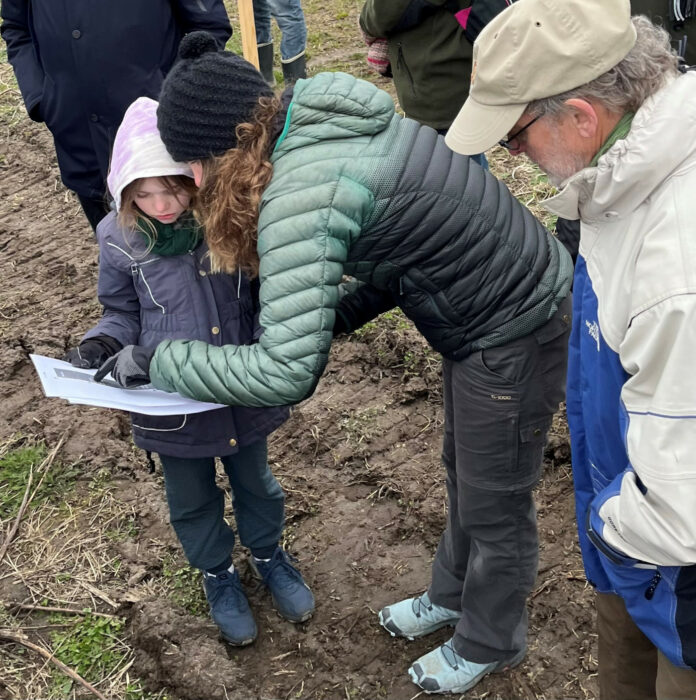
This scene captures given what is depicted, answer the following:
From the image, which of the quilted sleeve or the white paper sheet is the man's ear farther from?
the white paper sheet

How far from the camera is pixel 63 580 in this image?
3312 mm

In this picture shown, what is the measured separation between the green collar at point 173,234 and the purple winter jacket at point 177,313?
0.03 meters

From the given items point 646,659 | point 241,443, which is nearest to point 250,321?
point 241,443

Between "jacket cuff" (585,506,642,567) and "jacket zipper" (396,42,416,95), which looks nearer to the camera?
"jacket cuff" (585,506,642,567)

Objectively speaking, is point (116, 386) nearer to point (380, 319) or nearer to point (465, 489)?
point (465, 489)

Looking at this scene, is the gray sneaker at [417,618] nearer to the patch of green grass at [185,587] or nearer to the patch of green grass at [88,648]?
the patch of green grass at [185,587]

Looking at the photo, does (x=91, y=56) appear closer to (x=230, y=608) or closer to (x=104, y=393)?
(x=104, y=393)

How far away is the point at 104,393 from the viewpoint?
2.26 metres

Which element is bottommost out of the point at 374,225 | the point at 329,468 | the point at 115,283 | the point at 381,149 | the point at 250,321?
the point at 329,468

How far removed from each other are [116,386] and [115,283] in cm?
35

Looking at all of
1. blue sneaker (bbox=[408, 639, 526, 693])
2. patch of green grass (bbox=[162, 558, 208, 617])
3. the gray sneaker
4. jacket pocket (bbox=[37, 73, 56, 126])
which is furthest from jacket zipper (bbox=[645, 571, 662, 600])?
jacket pocket (bbox=[37, 73, 56, 126])

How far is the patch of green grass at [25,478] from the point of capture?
12.2ft

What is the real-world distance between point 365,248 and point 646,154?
75 centimetres

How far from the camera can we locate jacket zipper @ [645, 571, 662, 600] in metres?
1.76
